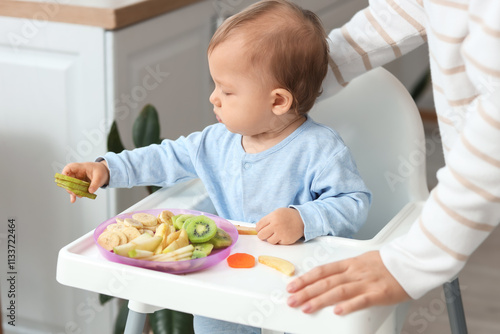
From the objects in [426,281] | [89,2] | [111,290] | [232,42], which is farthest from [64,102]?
[426,281]

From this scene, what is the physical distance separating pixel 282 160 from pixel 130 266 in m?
0.29

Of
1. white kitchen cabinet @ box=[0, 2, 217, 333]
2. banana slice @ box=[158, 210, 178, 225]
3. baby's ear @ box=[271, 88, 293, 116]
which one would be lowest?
white kitchen cabinet @ box=[0, 2, 217, 333]

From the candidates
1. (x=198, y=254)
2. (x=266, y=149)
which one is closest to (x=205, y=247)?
(x=198, y=254)

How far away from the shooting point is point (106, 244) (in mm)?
871

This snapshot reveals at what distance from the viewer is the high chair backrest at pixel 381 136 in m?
1.14

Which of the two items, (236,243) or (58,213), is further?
(58,213)

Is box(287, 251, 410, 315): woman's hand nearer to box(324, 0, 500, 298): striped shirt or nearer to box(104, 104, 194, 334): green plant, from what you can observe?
box(324, 0, 500, 298): striped shirt

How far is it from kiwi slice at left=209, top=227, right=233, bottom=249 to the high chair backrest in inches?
12.7

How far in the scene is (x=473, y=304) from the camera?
2090mm

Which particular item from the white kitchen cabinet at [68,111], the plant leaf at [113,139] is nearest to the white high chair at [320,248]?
the plant leaf at [113,139]

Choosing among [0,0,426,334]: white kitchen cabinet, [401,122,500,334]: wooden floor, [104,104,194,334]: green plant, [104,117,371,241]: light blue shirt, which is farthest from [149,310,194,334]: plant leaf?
[401,122,500,334]: wooden floor

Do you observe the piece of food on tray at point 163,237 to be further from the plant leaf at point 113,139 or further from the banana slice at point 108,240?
the plant leaf at point 113,139

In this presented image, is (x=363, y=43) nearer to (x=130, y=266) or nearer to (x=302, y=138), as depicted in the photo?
(x=302, y=138)

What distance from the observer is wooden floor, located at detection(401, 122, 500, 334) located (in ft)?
6.43
